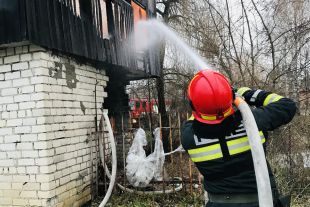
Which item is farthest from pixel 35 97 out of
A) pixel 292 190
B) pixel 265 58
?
pixel 265 58

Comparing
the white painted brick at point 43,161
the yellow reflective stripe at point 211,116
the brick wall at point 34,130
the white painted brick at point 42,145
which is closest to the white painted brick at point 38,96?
the brick wall at point 34,130

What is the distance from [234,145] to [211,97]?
0.36 metres

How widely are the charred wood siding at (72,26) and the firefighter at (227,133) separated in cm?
333

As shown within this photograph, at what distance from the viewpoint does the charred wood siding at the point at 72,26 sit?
4.95 meters

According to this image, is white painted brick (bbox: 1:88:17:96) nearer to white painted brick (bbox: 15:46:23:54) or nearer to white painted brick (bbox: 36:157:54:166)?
white painted brick (bbox: 15:46:23:54)

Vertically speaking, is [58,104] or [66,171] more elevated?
[58,104]

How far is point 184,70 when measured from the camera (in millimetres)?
13812

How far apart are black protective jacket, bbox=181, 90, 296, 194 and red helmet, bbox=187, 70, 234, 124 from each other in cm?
6

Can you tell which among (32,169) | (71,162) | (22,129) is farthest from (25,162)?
(71,162)

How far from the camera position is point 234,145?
2.35 metres

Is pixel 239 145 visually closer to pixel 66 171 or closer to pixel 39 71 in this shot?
pixel 39 71

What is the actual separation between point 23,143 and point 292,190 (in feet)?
14.0

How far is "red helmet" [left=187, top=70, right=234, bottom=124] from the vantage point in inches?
89.2

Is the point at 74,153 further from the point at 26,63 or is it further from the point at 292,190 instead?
the point at 292,190
